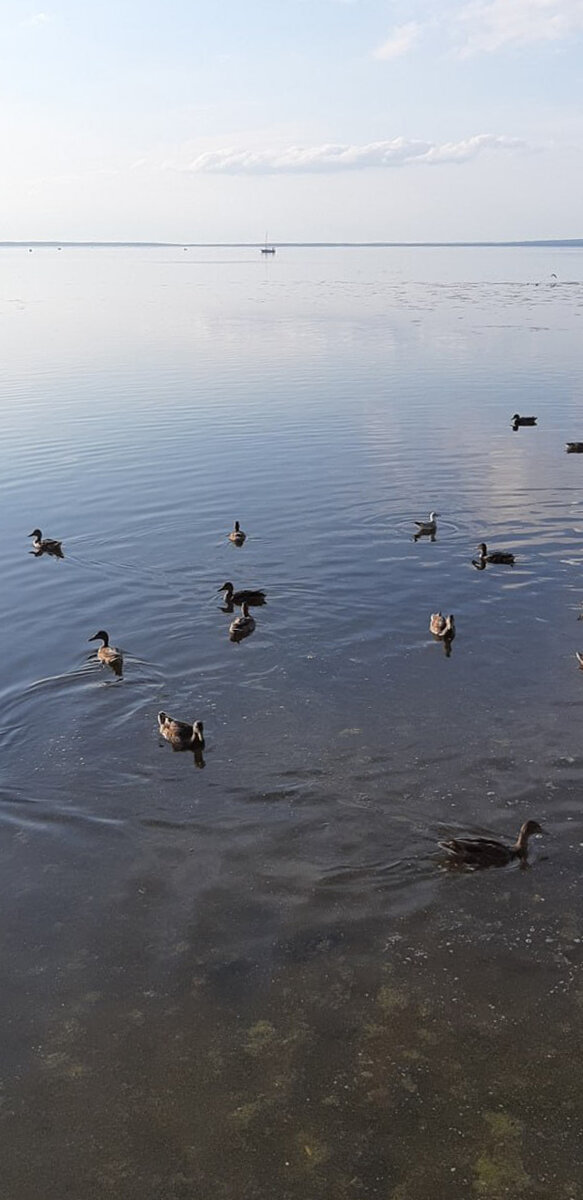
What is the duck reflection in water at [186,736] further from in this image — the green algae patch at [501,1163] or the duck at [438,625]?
the green algae patch at [501,1163]

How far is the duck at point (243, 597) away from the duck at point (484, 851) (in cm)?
1054

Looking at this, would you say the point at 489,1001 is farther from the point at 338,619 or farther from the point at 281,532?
the point at 281,532

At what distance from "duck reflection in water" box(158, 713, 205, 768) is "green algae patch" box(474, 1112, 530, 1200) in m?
8.13

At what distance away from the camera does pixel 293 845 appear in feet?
46.3

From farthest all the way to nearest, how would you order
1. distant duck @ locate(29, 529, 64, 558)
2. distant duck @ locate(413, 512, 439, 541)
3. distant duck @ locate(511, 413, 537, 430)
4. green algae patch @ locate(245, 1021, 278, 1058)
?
1. distant duck @ locate(511, 413, 537, 430)
2. distant duck @ locate(413, 512, 439, 541)
3. distant duck @ locate(29, 529, 64, 558)
4. green algae patch @ locate(245, 1021, 278, 1058)

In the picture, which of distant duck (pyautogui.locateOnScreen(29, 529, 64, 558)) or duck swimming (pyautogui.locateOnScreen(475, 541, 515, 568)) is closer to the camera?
duck swimming (pyautogui.locateOnScreen(475, 541, 515, 568))

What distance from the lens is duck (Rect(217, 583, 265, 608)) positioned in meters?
23.0

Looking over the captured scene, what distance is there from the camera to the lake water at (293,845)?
384 inches

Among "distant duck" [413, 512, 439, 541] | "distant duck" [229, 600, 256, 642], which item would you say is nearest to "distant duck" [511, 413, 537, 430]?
"distant duck" [413, 512, 439, 541]

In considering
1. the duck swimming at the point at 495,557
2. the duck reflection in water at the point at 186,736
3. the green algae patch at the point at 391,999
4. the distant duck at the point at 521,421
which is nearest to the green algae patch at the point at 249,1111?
the green algae patch at the point at 391,999

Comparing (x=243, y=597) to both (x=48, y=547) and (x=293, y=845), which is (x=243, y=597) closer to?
(x=48, y=547)

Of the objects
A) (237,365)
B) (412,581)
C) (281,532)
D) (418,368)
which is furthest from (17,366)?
(412,581)

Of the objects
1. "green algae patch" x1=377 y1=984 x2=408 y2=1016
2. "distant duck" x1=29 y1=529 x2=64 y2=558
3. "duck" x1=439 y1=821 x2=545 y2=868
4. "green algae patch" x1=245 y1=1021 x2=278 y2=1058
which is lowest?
"green algae patch" x1=245 y1=1021 x2=278 y2=1058

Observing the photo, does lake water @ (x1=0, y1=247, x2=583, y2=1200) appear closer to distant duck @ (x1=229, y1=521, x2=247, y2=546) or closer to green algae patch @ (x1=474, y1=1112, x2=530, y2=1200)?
green algae patch @ (x1=474, y1=1112, x2=530, y2=1200)
